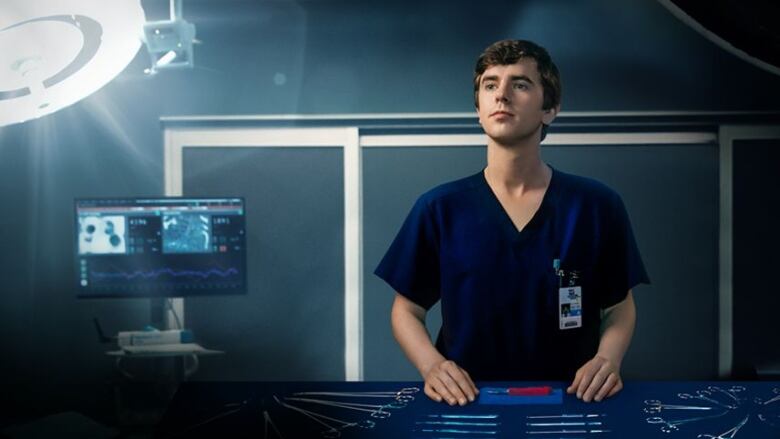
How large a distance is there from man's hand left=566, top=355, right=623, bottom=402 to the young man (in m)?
0.24

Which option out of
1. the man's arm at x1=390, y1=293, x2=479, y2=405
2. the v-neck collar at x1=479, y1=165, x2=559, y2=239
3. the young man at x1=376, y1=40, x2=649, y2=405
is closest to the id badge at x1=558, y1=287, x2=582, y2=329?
the young man at x1=376, y1=40, x2=649, y2=405

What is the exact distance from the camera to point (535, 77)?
127cm

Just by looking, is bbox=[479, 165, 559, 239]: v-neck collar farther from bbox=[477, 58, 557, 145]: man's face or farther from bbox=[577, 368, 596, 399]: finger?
bbox=[577, 368, 596, 399]: finger

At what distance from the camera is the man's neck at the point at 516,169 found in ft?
4.17

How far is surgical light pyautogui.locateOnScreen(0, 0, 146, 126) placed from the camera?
1.77 meters

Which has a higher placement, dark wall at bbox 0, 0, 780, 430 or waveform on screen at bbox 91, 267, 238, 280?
dark wall at bbox 0, 0, 780, 430

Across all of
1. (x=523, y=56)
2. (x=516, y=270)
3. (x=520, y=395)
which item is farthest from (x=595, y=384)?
(x=523, y=56)

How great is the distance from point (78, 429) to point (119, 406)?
128mm

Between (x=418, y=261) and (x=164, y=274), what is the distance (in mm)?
1235

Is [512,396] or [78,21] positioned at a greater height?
[78,21]

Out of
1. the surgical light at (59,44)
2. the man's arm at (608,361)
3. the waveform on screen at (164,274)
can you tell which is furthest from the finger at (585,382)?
the waveform on screen at (164,274)

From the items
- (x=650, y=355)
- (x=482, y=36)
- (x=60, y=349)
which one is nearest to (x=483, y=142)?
(x=482, y=36)

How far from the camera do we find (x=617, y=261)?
1.30 metres

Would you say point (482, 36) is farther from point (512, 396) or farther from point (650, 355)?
point (512, 396)
